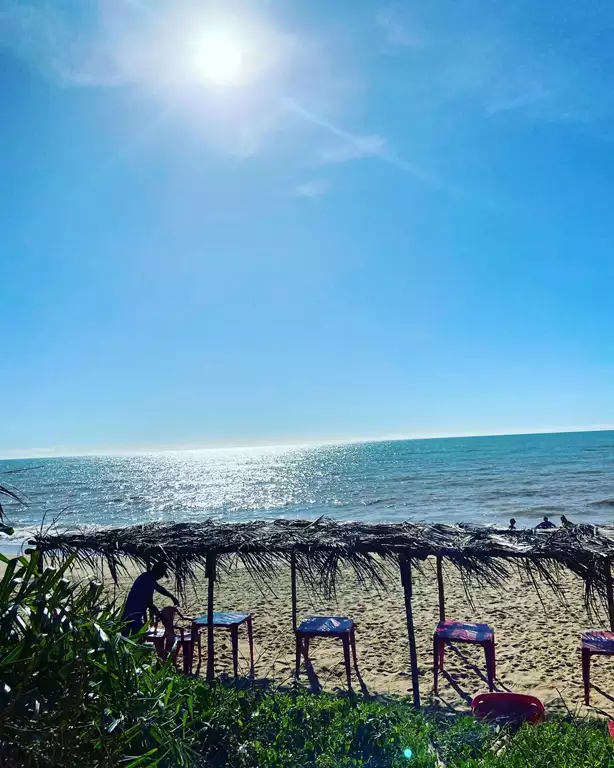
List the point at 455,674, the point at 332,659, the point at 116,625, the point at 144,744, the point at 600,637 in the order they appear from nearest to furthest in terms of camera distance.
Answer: the point at 144,744 < the point at 116,625 < the point at 600,637 < the point at 455,674 < the point at 332,659

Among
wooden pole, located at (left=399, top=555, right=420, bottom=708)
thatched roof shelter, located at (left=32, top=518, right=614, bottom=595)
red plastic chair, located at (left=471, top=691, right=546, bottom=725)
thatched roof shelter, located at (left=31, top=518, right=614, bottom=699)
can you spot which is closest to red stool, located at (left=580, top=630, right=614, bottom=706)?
thatched roof shelter, located at (left=31, top=518, right=614, bottom=699)

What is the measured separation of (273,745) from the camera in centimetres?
327

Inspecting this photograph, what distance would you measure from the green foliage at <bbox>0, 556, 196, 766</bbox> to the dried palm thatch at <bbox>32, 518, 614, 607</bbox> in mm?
3717

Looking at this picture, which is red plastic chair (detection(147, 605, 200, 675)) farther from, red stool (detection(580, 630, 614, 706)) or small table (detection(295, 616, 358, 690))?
red stool (detection(580, 630, 614, 706))

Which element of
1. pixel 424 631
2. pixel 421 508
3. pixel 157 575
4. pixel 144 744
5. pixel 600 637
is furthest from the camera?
pixel 421 508

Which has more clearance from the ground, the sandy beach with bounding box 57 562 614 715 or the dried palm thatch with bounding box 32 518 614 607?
the dried palm thatch with bounding box 32 518 614 607

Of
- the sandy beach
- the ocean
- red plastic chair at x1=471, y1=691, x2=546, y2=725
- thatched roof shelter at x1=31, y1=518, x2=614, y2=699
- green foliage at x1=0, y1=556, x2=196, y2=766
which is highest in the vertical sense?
green foliage at x1=0, y1=556, x2=196, y2=766

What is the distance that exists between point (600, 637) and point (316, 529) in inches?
134

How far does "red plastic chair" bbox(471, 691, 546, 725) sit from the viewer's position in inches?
167

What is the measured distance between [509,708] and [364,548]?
2.00 metres

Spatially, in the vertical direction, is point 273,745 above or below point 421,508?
above

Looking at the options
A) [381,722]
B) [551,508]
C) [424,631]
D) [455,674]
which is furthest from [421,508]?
[381,722]

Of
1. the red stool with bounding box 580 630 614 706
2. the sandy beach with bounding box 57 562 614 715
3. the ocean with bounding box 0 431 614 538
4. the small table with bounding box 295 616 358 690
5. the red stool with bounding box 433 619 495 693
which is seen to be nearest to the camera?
the red stool with bounding box 580 630 614 706

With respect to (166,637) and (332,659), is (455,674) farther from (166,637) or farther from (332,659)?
(166,637)
